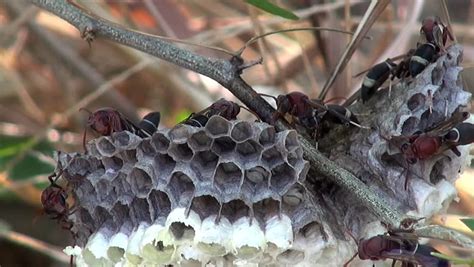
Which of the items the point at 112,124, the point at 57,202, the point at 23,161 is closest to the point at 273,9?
the point at 112,124

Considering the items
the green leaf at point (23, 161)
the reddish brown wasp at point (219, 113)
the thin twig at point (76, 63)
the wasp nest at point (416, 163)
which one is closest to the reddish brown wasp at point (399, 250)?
the wasp nest at point (416, 163)

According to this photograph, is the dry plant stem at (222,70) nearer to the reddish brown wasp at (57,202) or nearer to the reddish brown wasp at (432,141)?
the reddish brown wasp at (432,141)

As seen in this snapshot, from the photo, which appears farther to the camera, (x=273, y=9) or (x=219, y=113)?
(x=273, y=9)

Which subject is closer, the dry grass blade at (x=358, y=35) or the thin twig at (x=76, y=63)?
the dry grass blade at (x=358, y=35)

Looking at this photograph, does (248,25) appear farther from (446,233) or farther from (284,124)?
(446,233)

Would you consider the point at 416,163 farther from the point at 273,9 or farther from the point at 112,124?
the point at 112,124

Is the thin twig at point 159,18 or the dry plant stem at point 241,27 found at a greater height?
the thin twig at point 159,18

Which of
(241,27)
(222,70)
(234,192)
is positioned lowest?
(234,192)
